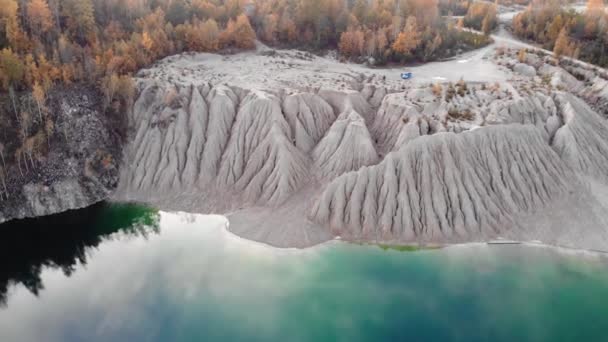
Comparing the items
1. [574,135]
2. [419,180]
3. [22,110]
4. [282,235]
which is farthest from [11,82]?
[574,135]

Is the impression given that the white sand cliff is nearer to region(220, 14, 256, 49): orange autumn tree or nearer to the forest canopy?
the forest canopy

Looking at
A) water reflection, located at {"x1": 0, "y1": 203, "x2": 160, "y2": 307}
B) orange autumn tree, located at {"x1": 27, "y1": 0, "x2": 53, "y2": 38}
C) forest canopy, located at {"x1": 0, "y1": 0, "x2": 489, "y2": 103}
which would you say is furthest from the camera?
orange autumn tree, located at {"x1": 27, "y1": 0, "x2": 53, "y2": 38}

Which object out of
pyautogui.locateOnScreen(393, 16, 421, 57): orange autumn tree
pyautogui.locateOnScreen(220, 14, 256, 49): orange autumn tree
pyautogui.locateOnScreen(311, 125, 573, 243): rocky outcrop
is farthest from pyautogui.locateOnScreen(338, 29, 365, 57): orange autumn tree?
pyautogui.locateOnScreen(311, 125, 573, 243): rocky outcrop

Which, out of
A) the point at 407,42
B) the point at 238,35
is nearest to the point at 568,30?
the point at 407,42

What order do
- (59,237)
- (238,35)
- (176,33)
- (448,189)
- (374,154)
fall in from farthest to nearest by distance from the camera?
1. (238,35)
2. (176,33)
3. (374,154)
4. (448,189)
5. (59,237)

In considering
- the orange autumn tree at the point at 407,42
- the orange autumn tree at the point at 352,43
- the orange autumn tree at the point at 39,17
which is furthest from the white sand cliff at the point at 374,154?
the orange autumn tree at the point at 39,17

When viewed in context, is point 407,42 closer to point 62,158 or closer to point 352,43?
point 352,43

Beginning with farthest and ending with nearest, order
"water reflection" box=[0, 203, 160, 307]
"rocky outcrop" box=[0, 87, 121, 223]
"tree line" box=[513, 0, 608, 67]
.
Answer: "tree line" box=[513, 0, 608, 67] → "rocky outcrop" box=[0, 87, 121, 223] → "water reflection" box=[0, 203, 160, 307]
